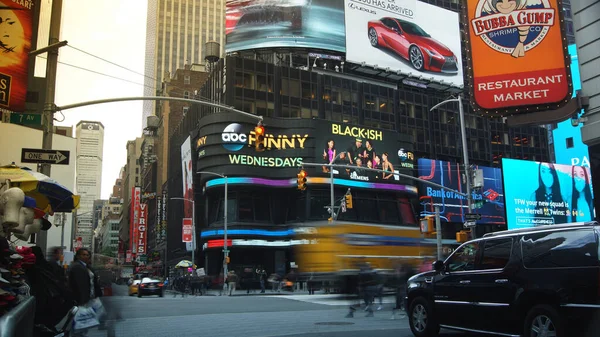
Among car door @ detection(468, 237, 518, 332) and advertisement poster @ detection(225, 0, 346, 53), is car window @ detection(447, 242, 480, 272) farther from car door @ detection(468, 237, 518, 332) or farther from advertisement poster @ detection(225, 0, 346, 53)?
advertisement poster @ detection(225, 0, 346, 53)

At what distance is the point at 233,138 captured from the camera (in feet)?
188

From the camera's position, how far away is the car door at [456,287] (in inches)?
382

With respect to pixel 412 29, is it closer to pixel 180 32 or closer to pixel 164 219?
pixel 164 219

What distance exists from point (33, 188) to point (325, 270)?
45.9 ft

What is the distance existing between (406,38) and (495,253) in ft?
222

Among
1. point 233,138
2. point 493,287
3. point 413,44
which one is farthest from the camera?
point 413,44

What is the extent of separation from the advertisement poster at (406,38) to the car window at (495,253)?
60.1 metres

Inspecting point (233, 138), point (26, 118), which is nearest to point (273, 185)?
point (233, 138)

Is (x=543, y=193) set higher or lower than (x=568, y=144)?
lower

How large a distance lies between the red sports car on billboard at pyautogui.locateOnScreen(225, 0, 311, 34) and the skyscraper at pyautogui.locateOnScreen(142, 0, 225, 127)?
10405 cm

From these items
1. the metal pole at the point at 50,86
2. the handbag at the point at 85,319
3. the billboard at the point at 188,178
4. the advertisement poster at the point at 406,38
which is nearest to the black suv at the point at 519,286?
the handbag at the point at 85,319

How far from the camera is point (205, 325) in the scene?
46.4 feet

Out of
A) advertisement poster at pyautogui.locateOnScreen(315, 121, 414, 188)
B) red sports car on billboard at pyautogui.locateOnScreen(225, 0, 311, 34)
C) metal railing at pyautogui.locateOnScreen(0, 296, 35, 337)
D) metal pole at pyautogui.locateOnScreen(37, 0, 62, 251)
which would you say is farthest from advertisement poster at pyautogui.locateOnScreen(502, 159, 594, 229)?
metal railing at pyautogui.locateOnScreen(0, 296, 35, 337)

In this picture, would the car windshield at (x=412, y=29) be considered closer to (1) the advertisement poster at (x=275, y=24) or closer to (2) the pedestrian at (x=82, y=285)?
(1) the advertisement poster at (x=275, y=24)
